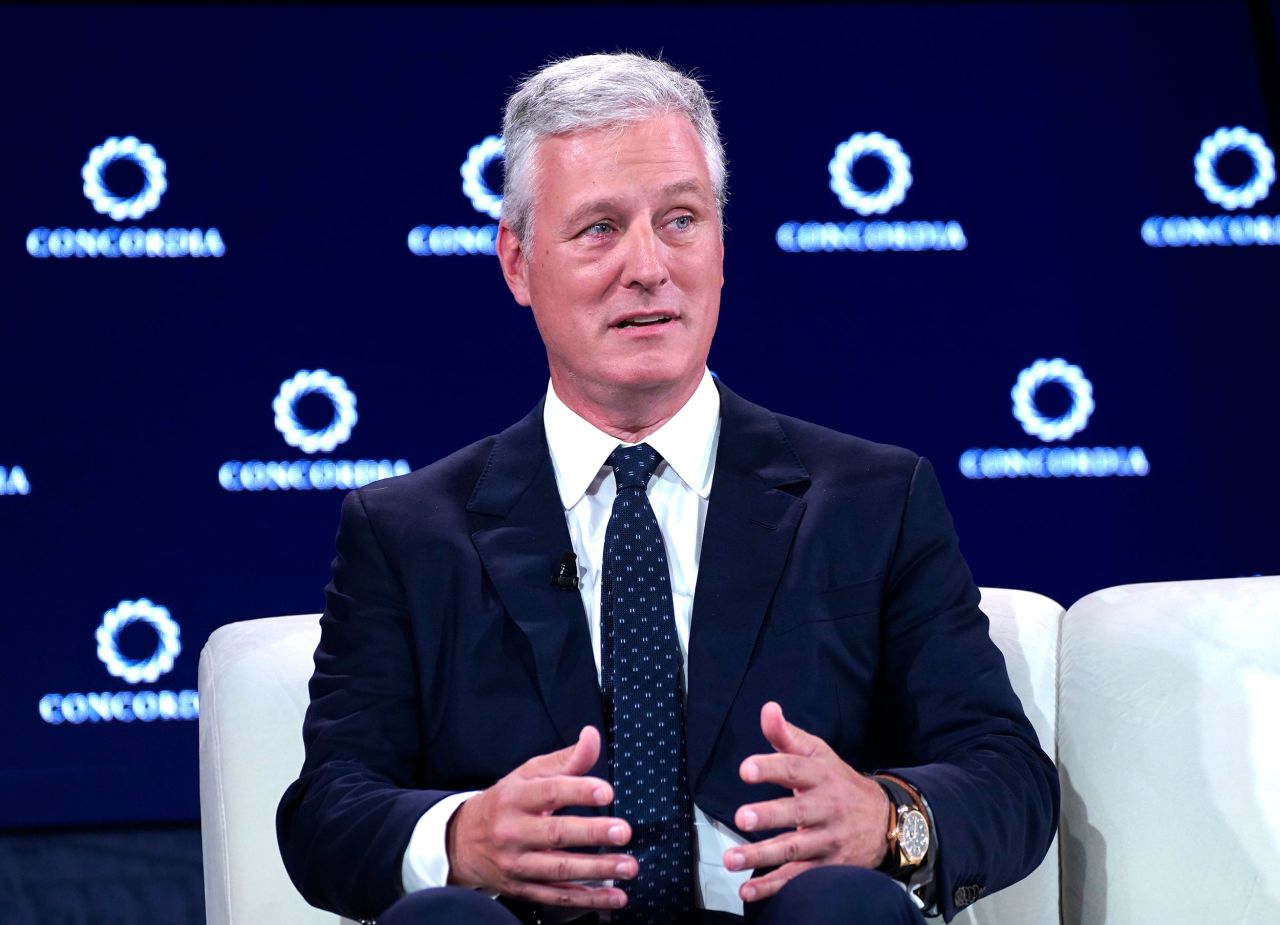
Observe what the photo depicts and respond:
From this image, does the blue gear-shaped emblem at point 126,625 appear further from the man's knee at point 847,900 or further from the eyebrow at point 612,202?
the man's knee at point 847,900

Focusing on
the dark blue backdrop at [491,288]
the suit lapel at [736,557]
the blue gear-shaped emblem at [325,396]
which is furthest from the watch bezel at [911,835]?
the blue gear-shaped emblem at [325,396]

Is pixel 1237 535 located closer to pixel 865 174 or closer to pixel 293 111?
pixel 865 174

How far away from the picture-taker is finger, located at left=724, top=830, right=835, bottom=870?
4.88 feet

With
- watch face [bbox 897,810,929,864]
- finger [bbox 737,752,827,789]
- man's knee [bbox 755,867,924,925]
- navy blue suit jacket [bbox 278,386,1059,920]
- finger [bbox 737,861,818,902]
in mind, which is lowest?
man's knee [bbox 755,867,924,925]

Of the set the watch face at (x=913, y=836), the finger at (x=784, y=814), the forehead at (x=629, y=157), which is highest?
the forehead at (x=629, y=157)

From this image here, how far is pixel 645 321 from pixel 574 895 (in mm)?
696

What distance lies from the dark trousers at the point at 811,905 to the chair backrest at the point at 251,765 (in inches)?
18.8

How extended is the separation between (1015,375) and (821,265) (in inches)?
17.2

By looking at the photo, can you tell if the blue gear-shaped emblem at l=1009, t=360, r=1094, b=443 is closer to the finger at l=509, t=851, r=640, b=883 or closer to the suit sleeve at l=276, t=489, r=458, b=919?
the suit sleeve at l=276, t=489, r=458, b=919

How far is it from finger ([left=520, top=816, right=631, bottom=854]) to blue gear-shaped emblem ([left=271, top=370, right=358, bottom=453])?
5.51 feet

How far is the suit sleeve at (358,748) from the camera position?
1.62 m

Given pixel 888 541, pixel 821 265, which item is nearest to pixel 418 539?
pixel 888 541

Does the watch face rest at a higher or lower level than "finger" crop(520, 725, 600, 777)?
lower

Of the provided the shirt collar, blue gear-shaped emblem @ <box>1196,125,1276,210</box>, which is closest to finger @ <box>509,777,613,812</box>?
the shirt collar
